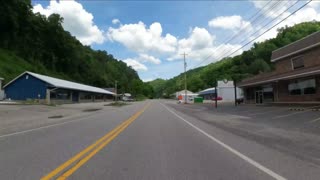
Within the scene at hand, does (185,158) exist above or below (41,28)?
below

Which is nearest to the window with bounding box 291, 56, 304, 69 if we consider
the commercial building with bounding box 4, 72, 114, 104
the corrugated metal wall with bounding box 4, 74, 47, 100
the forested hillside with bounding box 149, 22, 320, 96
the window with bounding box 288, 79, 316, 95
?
the window with bounding box 288, 79, 316, 95

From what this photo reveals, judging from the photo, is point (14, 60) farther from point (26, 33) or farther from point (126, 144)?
point (126, 144)

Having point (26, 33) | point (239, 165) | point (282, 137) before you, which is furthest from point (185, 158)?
point (26, 33)

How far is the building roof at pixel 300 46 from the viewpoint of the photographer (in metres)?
36.5

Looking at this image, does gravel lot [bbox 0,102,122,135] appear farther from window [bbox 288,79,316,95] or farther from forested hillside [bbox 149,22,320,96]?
forested hillside [bbox 149,22,320,96]

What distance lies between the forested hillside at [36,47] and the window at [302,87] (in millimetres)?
56992

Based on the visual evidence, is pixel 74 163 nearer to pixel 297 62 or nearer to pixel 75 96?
pixel 297 62

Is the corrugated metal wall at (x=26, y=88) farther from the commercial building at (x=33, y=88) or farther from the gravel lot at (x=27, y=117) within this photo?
the gravel lot at (x=27, y=117)

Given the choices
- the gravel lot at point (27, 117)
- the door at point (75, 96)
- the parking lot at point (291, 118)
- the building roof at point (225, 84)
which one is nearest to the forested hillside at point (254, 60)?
the building roof at point (225, 84)

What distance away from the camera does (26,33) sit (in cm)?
11200

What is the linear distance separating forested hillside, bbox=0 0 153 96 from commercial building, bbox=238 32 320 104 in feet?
177

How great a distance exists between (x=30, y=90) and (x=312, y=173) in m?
59.9

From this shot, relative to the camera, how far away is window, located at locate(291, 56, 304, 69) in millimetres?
39866

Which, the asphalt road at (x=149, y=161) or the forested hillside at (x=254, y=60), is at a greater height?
the forested hillside at (x=254, y=60)
